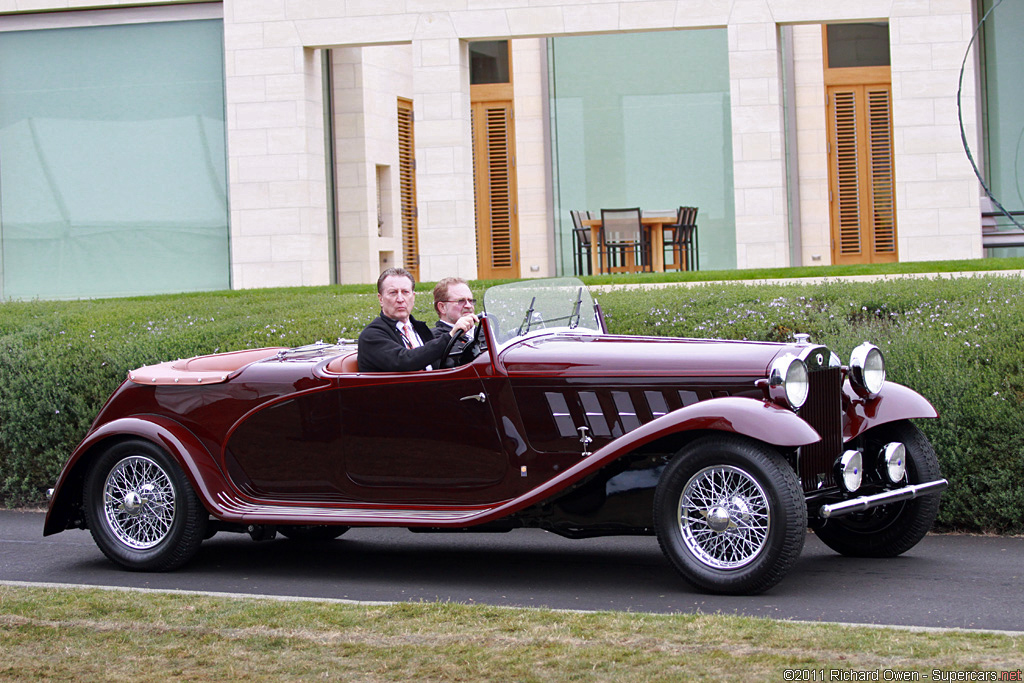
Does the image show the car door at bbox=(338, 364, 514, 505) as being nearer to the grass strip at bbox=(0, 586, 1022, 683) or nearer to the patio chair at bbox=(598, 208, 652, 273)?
the grass strip at bbox=(0, 586, 1022, 683)

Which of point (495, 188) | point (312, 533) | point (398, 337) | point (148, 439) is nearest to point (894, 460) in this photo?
point (398, 337)

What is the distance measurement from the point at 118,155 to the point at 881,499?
1516 centimetres

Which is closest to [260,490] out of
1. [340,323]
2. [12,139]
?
[340,323]

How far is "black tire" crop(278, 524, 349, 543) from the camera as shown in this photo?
7699 millimetres

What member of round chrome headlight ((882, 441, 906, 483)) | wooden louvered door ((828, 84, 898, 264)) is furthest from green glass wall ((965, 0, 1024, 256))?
round chrome headlight ((882, 441, 906, 483))

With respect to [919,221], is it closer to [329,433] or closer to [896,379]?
[896,379]

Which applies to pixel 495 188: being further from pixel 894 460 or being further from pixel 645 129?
pixel 894 460

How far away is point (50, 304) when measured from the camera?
1234 centimetres

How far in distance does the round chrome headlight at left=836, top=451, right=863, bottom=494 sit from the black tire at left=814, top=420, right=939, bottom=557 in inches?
22.0

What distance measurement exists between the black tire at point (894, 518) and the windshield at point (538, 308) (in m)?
1.64

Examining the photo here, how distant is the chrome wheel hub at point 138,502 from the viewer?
6.81m

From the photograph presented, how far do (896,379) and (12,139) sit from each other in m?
15.0

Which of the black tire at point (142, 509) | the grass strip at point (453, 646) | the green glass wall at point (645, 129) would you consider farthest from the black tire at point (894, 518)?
the green glass wall at point (645, 129)

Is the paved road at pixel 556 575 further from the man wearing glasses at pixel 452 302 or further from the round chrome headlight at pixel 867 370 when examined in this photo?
the man wearing glasses at pixel 452 302
